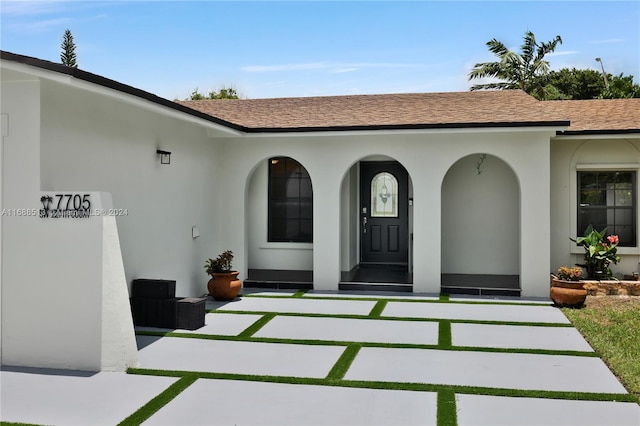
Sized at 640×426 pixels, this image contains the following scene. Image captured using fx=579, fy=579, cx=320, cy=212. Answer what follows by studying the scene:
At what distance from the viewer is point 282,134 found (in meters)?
11.1

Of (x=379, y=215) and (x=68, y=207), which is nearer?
A: (x=68, y=207)

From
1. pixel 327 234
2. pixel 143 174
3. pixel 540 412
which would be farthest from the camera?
pixel 327 234

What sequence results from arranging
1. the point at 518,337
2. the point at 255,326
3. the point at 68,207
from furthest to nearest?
the point at 255,326, the point at 518,337, the point at 68,207

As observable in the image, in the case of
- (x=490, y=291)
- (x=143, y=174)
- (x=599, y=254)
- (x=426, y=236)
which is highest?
(x=143, y=174)

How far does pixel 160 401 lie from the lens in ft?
16.8

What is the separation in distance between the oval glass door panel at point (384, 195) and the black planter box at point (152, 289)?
22.0 ft

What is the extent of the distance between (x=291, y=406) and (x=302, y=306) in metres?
4.65

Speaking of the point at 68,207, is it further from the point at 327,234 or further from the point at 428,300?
the point at 428,300

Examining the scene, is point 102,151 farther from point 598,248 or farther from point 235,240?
point 598,248

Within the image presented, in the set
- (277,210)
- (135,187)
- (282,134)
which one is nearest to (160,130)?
(135,187)

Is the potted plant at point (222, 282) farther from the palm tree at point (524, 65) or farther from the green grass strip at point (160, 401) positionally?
the palm tree at point (524, 65)

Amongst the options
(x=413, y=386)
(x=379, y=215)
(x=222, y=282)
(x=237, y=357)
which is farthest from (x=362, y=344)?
(x=379, y=215)

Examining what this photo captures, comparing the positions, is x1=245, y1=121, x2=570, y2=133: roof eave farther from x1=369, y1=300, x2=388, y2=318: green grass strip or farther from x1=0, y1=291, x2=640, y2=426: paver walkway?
x1=0, y1=291, x2=640, y2=426: paver walkway

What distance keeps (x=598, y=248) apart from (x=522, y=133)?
2701 millimetres
